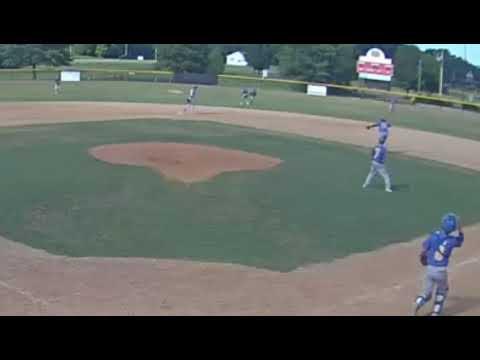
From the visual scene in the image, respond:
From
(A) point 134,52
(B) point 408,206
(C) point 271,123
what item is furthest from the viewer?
(A) point 134,52

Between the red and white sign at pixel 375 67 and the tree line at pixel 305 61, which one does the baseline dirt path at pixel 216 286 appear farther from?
the tree line at pixel 305 61

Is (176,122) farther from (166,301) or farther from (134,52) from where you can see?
(134,52)

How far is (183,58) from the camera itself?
78.9m

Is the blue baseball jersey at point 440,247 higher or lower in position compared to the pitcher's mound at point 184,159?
higher

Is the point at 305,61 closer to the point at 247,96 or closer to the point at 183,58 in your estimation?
the point at 183,58

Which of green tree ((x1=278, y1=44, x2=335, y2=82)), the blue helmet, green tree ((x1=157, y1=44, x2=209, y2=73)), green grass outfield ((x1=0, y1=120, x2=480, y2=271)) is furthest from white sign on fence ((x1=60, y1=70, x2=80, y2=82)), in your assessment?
the blue helmet

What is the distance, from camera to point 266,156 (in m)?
26.1

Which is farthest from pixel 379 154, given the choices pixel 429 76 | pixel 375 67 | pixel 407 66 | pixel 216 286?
pixel 429 76

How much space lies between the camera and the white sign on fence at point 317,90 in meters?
70.6

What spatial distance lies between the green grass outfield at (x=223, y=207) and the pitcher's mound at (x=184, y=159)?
0.65 metres

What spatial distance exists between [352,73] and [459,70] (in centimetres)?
2749

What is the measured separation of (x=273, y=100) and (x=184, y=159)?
119ft

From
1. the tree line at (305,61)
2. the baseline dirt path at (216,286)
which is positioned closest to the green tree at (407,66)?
the tree line at (305,61)

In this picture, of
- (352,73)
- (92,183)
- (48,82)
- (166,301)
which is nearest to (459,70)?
(352,73)
